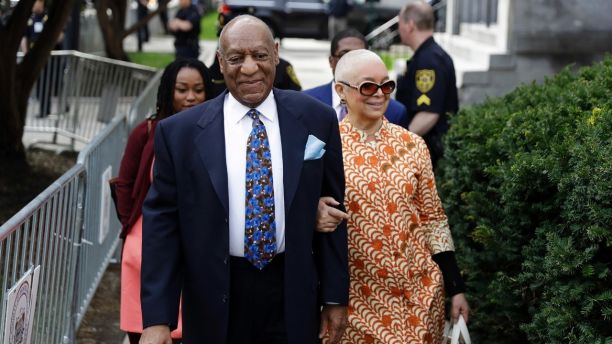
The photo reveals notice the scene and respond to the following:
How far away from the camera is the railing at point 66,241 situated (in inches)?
192

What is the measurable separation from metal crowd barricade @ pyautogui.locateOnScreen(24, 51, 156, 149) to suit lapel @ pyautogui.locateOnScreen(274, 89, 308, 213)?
968cm

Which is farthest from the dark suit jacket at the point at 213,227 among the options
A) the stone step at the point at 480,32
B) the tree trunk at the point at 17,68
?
the stone step at the point at 480,32

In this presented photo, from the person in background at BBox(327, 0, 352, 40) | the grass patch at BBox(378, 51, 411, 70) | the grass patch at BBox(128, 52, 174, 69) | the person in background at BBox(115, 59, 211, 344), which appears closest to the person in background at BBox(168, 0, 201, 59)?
the grass patch at BBox(378, 51, 411, 70)

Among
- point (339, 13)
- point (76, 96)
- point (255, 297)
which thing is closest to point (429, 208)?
point (255, 297)

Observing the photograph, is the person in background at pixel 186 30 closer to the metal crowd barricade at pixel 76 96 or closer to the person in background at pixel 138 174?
the metal crowd barricade at pixel 76 96

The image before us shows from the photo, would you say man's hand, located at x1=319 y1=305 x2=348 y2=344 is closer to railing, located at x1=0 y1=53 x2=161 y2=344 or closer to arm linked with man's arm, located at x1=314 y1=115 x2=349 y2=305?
arm linked with man's arm, located at x1=314 y1=115 x2=349 y2=305

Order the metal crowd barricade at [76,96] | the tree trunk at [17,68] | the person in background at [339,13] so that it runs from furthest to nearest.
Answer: the person in background at [339,13] → the metal crowd barricade at [76,96] → the tree trunk at [17,68]

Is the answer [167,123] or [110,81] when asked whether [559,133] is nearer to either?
[167,123]

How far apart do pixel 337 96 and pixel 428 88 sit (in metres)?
1.28

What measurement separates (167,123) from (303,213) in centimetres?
63

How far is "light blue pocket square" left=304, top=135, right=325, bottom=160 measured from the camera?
421cm

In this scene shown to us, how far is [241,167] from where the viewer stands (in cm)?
418

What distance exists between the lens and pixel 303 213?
4184mm

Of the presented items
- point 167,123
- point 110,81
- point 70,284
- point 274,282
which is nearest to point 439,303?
point 274,282
